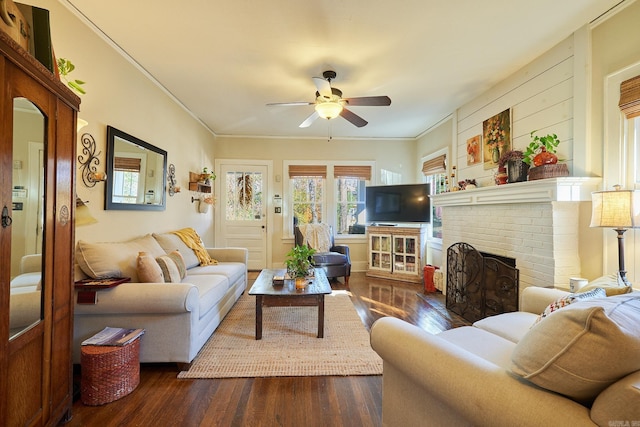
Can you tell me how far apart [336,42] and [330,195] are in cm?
312

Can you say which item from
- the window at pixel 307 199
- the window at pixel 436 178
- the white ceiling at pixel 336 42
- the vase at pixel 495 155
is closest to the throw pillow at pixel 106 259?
the white ceiling at pixel 336 42

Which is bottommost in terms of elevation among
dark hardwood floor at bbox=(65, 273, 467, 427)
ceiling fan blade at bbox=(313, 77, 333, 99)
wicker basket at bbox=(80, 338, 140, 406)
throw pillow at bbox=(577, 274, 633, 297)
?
dark hardwood floor at bbox=(65, 273, 467, 427)

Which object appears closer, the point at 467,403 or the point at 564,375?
the point at 564,375

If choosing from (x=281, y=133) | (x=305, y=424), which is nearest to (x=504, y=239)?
(x=305, y=424)

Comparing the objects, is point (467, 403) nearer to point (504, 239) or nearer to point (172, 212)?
point (504, 239)

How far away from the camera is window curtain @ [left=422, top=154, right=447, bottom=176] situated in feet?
13.9

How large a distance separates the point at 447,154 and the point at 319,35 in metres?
2.77

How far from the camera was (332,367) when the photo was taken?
201 centimetres

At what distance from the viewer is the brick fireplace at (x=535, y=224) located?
2098 mm

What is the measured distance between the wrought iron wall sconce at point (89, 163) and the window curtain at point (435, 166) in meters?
4.23

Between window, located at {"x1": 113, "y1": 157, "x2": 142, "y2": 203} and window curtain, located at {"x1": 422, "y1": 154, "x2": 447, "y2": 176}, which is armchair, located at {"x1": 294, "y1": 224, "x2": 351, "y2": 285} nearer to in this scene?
window curtain, located at {"x1": 422, "y1": 154, "x2": 447, "y2": 176}

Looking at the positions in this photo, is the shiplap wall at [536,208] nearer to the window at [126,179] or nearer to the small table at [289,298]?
the small table at [289,298]

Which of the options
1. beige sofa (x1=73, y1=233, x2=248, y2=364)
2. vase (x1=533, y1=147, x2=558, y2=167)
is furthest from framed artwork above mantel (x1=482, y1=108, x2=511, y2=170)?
beige sofa (x1=73, y1=233, x2=248, y2=364)

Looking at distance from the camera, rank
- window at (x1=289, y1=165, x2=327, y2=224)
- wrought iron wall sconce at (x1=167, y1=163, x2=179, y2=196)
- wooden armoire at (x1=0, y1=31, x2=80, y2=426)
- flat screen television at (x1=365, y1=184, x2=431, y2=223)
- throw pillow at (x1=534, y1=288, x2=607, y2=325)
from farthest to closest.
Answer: window at (x1=289, y1=165, x2=327, y2=224) → flat screen television at (x1=365, y1=184, x2=431, y2=223) → wrought iron wall sconce at (x1=167, y1=163, x2=179, y2=196) → throw pillow at (x1=534, y1=288, x2=607, y2=325) → wooden armoire at (x1=0, y1=31, x2=80, y2=426)
